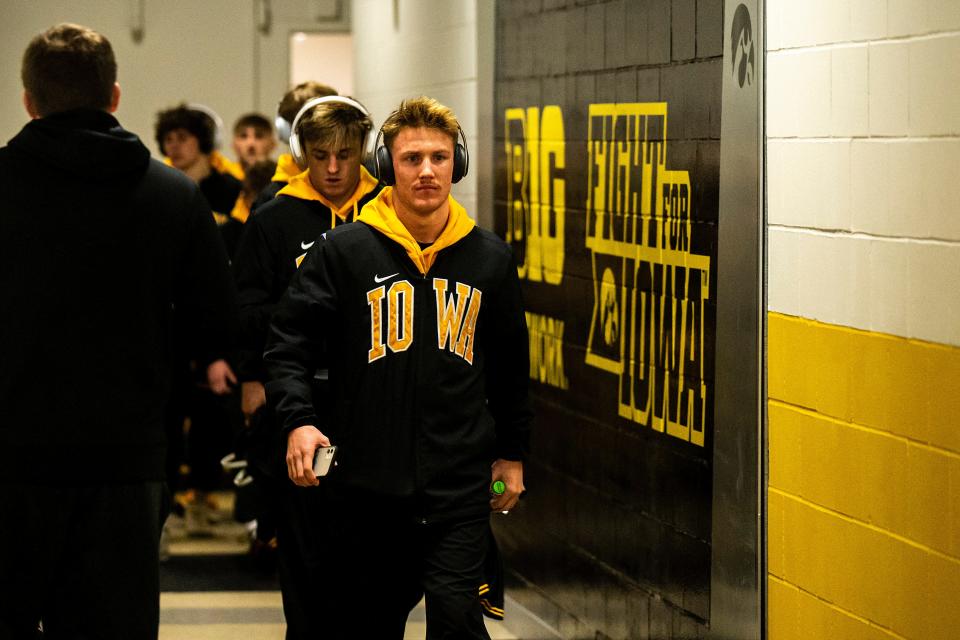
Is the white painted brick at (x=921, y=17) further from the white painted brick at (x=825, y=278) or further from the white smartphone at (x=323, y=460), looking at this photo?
the white smartphone at (x=323, y=460)

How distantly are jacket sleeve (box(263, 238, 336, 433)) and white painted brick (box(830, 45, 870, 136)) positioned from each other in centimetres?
121

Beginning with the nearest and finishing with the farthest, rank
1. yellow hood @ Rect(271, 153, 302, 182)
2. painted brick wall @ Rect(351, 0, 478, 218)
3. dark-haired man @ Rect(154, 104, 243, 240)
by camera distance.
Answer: yellow hood @ Rect(271, 153, 302, 182), painted brick wall @ Rect(351, 0, 478, 218), dark-haired man @ Rect(154, 104, 243, 240)

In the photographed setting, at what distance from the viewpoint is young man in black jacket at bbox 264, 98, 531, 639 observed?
3.69 metres

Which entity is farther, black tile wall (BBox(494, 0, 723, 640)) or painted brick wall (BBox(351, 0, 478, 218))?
painted brick wall (BBox(351, 0, 478, 218))

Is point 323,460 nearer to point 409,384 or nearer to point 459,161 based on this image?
point 409,384

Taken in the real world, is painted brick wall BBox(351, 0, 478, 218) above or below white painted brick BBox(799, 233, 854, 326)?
above

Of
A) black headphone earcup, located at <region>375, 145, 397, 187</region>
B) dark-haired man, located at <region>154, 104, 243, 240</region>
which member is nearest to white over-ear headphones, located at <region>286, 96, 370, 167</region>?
black headphone earcup, located at <region>375, 145, 397, 187</region>

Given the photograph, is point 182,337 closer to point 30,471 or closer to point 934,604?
point 30,471

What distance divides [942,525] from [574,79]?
2.27 meters

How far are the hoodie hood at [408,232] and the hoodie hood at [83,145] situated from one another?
63cm

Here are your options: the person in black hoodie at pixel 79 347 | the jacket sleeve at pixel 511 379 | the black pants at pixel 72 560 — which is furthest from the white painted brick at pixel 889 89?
the black pants at pixel 72 560

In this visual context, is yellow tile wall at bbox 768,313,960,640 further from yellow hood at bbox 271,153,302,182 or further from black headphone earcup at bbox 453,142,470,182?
yellow hood at bbox 271,153,302,182

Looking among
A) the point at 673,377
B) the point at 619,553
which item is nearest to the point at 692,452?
the point at 673,377

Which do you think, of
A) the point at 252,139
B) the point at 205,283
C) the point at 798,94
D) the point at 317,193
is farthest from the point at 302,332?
the point at 252,139
